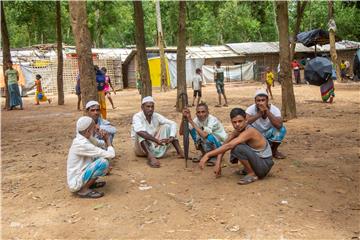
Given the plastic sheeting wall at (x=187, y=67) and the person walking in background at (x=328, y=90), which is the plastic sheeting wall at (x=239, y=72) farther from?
the person walking in background at (x=328, y=90)

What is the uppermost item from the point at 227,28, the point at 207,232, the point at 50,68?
the point at 227,28

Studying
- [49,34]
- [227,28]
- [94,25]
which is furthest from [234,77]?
[49,34]

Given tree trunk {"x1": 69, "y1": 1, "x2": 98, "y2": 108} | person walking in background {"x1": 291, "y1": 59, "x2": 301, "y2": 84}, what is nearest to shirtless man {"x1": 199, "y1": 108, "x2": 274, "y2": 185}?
tree trunk {"x1": 69, "y1": 1, "x2": 98, "y2": 108}

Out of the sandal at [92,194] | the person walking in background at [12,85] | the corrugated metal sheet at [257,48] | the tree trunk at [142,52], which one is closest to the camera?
the sandal at [92,194]

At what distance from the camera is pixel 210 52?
29406 millimetres

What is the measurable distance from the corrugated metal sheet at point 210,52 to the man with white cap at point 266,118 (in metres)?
23.1

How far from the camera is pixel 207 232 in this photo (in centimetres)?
344

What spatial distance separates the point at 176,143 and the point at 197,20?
33283 millimetres

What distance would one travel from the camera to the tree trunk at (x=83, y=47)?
20.0 feet

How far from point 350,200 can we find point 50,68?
74.4 feet

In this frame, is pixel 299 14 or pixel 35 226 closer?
pixel 35 226

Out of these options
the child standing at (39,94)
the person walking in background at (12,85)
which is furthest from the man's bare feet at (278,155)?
the child standing at (39,94)

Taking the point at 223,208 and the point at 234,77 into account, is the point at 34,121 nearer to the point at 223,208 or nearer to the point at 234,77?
the point at 223,208

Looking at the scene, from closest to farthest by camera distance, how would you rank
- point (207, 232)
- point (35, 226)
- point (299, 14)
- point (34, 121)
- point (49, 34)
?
point (207, 232), point (35, 226), point (34, 121), point (299, 14), point (49, 34)
